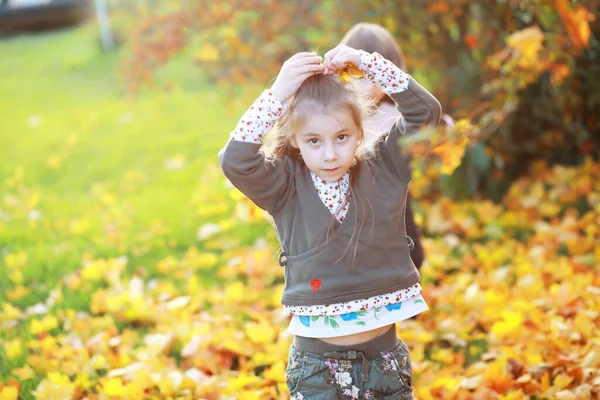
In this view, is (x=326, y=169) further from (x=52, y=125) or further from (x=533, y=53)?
(x=52, y=125)

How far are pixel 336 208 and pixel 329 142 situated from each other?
7.6 inches

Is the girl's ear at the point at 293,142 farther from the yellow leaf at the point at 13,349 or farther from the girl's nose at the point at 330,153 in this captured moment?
the yellow leaf at the point at 13,349

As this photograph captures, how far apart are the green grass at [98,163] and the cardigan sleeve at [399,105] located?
2.07 meters

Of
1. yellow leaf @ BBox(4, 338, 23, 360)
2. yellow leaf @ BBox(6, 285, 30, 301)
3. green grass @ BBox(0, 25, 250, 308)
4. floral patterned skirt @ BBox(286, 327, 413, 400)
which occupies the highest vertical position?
floral patterned skirt @ BBox(286, 327, 413, 400)

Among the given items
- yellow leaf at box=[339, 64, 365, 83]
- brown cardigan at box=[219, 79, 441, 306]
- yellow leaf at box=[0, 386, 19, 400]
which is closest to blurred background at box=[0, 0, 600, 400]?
yellow leaf at box=[0, 386, 19, 400]

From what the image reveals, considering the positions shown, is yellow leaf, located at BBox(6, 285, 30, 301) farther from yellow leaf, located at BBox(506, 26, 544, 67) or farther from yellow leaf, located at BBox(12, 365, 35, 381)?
yellow leaf, located at BBox(506, 26, 544, 67)

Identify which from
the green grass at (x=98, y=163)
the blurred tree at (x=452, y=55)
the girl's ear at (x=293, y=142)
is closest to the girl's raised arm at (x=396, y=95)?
the girl's ear at (x=293, y=142)

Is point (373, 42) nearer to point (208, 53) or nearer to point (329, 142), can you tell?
point (329, 142)

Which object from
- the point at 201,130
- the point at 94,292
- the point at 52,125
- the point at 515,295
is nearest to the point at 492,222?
the point at 515,295

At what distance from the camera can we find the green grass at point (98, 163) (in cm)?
453

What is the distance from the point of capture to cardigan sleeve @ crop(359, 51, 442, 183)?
2.05 meters

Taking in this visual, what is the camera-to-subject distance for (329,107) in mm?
2074

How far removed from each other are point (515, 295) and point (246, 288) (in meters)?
1.31

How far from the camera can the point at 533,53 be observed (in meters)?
3.35
